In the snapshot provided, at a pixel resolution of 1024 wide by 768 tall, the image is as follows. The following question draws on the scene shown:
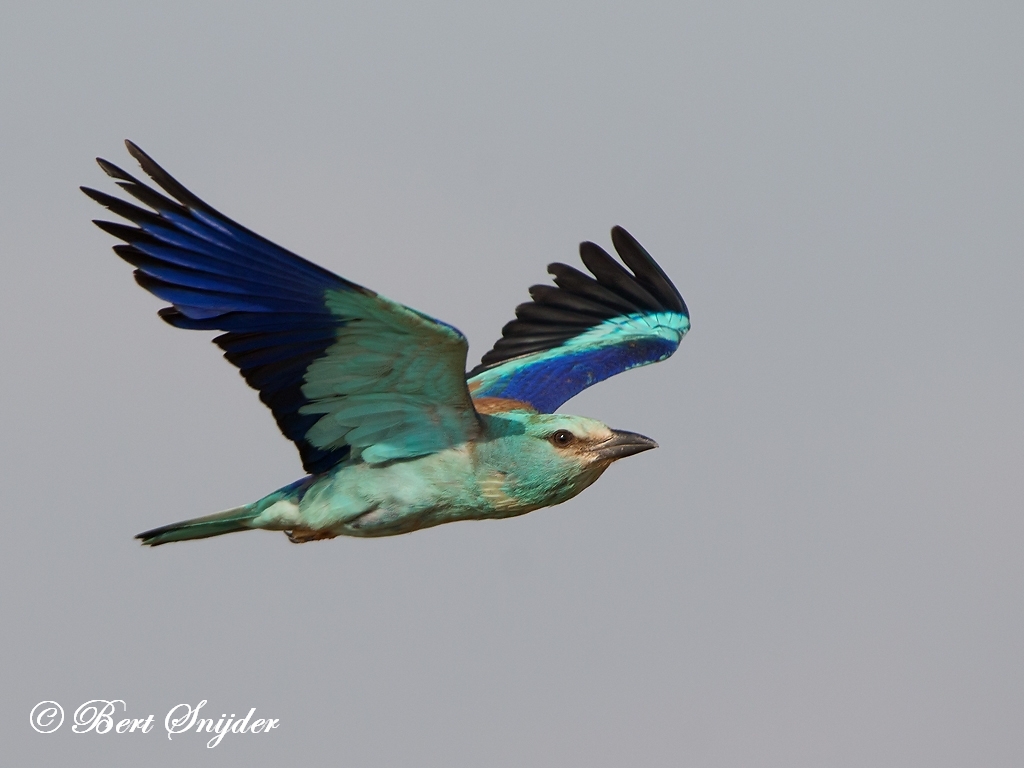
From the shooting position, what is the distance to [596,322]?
11.6 metres

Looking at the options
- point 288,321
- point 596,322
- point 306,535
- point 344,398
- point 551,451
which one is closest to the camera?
point 288,321

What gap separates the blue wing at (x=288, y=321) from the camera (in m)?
7.87

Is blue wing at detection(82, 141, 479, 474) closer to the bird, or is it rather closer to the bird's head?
the bird

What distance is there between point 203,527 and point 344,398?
1.21 meters

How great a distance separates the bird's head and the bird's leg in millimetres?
958

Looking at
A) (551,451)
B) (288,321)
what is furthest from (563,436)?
(288,321)

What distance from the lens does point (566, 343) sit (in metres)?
11.4

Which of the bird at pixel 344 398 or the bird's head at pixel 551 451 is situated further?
the bird's head at pixel 551 451

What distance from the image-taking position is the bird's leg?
886 centimetres

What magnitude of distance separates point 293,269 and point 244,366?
0.65m

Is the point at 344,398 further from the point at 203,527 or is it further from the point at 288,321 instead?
the point at 203,527

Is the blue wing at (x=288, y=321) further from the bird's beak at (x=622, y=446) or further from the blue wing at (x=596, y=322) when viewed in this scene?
the blue wing at (x=596, y=322)

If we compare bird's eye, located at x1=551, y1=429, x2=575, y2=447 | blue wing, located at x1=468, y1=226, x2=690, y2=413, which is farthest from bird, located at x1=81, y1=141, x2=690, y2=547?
blue wing, located at x1=468, y1=226, x2=690, y2=413

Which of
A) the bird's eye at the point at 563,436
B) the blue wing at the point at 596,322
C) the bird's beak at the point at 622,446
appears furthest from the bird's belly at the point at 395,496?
the blue wing at the point at 596,322
